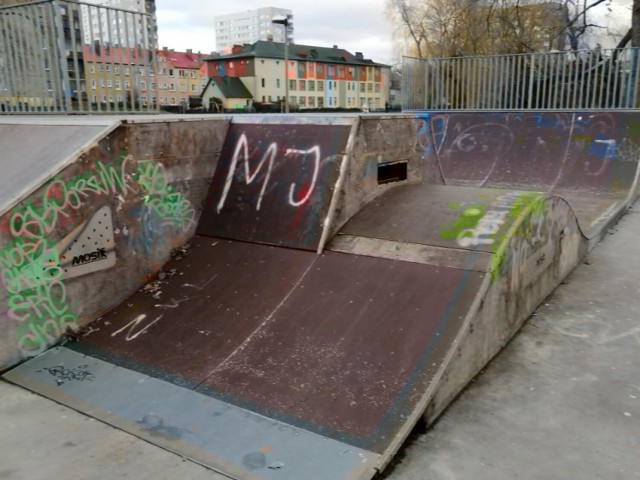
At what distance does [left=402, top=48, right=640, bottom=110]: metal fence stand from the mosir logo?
12807 mm

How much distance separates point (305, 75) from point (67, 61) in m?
90.0

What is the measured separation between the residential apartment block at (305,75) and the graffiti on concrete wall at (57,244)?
7627 centimetres

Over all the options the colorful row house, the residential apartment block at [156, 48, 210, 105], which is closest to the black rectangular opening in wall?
the colorful row house

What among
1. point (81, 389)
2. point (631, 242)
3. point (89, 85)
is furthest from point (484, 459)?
point (89, 85)

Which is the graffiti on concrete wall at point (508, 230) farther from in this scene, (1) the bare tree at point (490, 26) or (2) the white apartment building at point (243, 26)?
(2) the white apartment building at point (243, 26)

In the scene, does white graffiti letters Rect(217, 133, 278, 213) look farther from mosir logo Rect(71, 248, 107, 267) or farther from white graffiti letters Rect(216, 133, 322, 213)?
mosir logo Rect(71, 248, 107, 267)

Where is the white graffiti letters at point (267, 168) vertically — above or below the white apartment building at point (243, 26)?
below

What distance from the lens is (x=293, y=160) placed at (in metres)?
5.94

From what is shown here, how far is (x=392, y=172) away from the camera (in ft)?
22.2

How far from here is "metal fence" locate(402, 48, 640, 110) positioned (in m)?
13.5

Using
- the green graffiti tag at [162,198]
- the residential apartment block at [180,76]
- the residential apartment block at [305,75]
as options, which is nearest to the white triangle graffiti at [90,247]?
the green graffiti tag at [162,198]

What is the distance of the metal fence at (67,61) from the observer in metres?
7.93

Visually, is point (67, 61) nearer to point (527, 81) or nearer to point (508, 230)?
point (508, 230)

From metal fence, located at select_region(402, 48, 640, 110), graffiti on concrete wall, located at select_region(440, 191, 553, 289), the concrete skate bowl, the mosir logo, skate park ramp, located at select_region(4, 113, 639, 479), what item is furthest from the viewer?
metal fence, located at select_region(402, 48, 640, 110)
